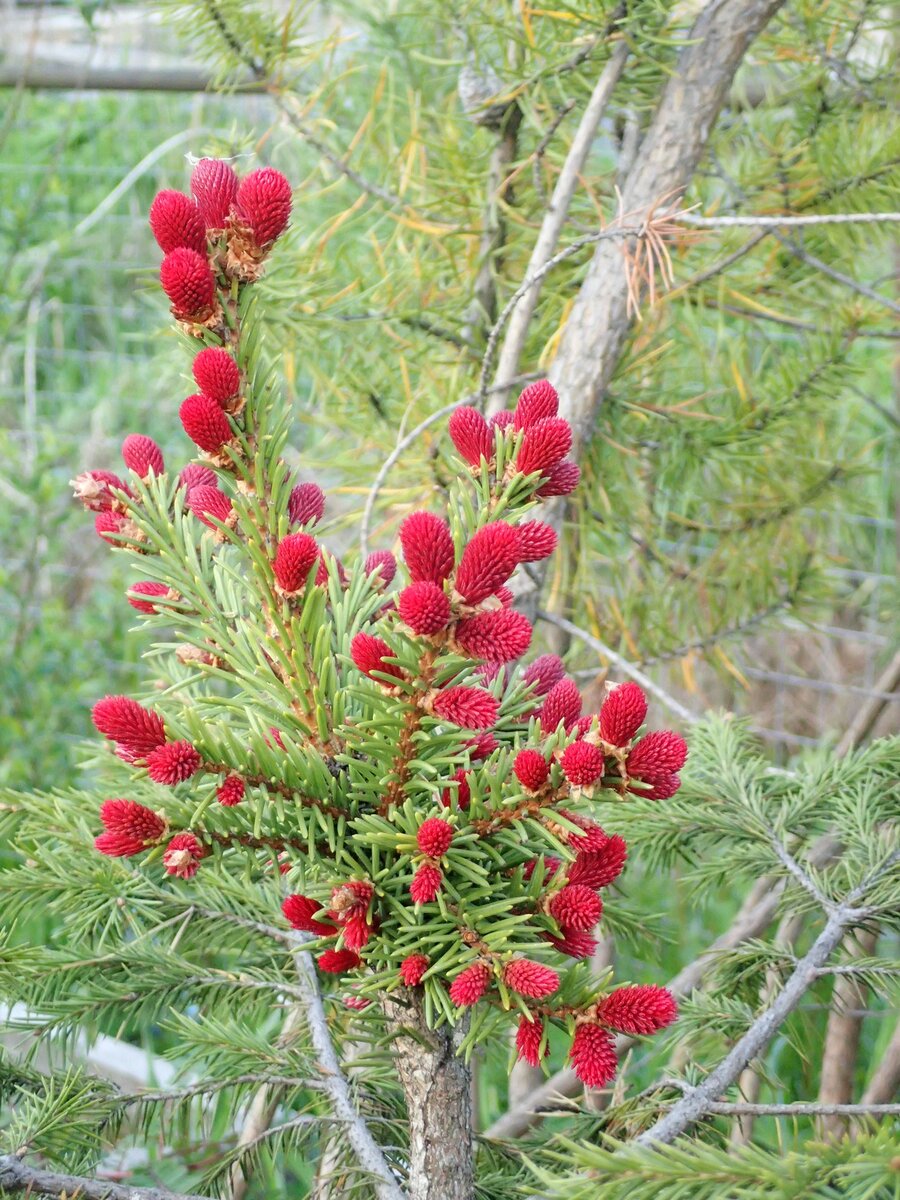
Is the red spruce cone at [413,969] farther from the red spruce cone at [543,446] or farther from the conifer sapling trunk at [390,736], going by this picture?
the red spruce cone at [543,446]

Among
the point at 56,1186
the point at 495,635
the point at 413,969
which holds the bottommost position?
the point at 56,1186

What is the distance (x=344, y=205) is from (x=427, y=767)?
89cm

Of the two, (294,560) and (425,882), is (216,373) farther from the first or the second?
(425,882)

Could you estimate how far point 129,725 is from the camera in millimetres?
354

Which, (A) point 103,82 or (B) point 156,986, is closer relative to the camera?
(B) point 156,986

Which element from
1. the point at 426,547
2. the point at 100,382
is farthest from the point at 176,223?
the point at 100,382

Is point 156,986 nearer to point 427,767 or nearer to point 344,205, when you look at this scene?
point 427,767

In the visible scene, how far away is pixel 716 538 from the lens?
1.14 m

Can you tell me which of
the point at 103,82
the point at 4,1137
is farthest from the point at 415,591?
the point at 103,82

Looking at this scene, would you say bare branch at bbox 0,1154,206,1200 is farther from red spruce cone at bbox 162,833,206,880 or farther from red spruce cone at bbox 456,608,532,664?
red spruce cone at bbox 456,608,532,664

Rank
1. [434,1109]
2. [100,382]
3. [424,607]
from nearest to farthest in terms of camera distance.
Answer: [424,607], [434,1109], [100,382]

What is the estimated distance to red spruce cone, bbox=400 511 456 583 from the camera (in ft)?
1.07

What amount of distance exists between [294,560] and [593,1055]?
0.17 metres

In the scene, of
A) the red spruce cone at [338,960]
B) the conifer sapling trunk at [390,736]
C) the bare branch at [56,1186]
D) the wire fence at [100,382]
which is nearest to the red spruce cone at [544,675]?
the conifer sapling trunk at [390,736]
